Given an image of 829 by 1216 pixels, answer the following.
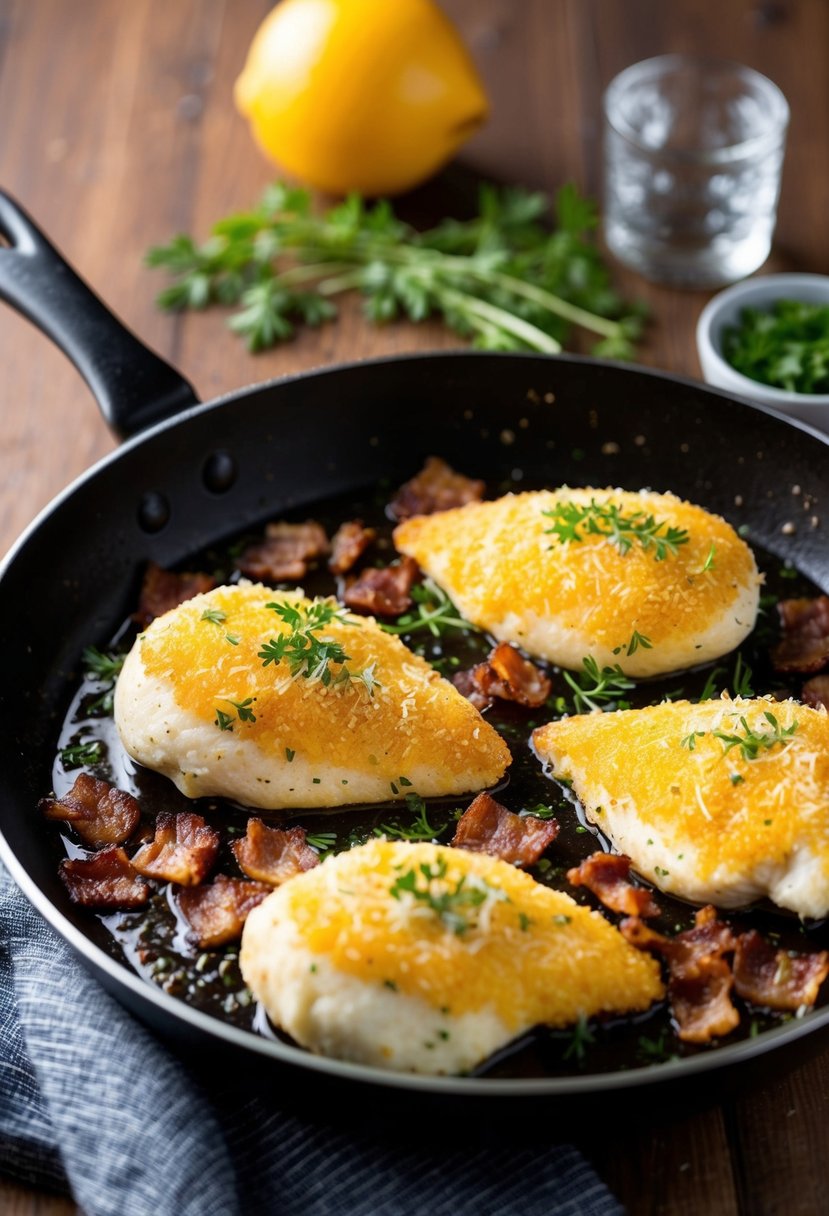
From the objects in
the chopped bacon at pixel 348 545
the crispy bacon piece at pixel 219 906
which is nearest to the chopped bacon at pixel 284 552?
the chopped bacon at pixel 348 545

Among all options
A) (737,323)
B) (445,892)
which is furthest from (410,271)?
(445,892)

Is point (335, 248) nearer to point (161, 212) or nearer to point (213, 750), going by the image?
point (161, 212)

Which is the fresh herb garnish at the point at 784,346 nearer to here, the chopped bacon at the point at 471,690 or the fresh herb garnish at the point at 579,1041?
the chopped bacon at the point at 471,690

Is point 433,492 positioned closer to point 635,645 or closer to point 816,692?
point 635,645

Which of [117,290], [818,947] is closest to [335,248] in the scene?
[117,290]

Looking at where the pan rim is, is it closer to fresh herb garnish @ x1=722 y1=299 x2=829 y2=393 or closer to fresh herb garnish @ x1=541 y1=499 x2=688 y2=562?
fresh herb garnish @ x1=541 y1=499 x2=688 y2=562
